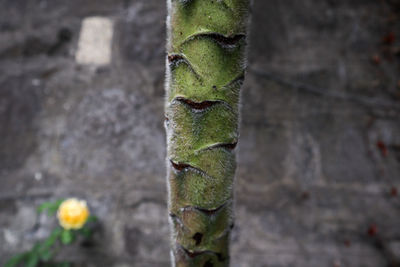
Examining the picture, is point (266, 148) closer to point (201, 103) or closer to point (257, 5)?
point (257, 5)

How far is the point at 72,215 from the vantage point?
0.99m

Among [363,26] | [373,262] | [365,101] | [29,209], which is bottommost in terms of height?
[373,262]

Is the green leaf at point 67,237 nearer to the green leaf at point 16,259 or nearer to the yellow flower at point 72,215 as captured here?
the yellow flower at point 72,215

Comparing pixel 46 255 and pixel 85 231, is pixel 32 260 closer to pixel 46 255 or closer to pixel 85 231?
pixel 46 255

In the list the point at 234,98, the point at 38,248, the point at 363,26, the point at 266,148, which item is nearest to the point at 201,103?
the point at 234,98

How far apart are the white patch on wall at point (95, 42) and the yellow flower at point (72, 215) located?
0.52m

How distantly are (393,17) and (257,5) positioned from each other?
0.50 metres

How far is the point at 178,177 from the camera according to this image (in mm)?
302

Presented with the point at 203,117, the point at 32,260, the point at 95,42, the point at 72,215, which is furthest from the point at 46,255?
the point at 203,117

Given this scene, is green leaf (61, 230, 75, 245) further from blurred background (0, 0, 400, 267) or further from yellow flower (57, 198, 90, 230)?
blurred background (0, 0, 400, 267)

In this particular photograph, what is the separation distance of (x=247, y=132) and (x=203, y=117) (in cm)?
88

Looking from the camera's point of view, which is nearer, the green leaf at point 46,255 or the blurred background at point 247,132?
the green leaf at point 46,255

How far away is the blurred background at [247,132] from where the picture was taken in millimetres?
1110

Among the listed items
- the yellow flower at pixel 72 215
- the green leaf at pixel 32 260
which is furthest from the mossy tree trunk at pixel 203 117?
the green leaf at pixel 32 260
